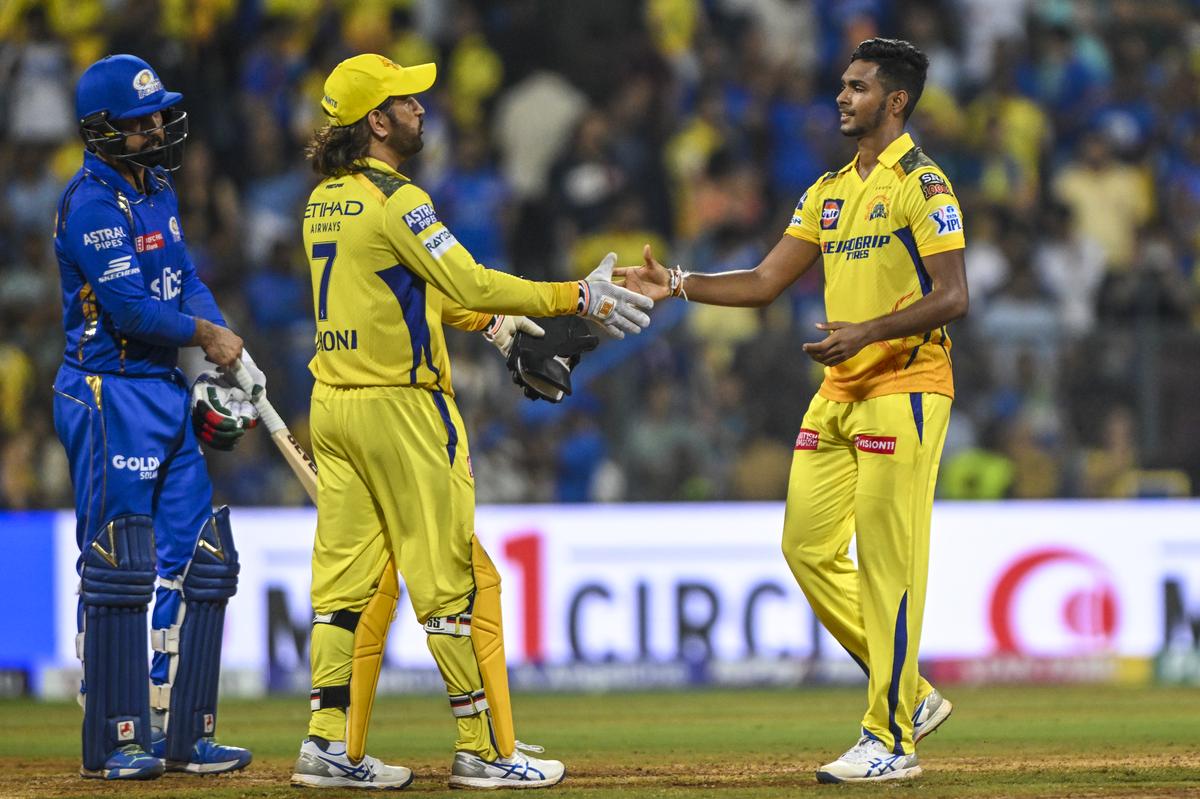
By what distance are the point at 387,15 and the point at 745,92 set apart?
3.43m

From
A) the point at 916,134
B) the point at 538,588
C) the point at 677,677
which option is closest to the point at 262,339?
the point at 538,588

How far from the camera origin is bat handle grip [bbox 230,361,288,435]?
7609 mm

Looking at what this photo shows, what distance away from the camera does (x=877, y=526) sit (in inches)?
281

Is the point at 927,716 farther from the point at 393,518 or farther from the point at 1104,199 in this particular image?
the point at 1104,199

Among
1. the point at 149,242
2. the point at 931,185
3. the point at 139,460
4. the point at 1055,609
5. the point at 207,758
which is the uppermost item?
the point at 931,185

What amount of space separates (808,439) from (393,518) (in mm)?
1740

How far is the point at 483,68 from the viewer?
1719cm

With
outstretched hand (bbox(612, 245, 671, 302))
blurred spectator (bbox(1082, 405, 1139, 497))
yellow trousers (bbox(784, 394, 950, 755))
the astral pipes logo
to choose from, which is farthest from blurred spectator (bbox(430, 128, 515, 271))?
yellow trousers (bbox(784, 394, 950, 755))

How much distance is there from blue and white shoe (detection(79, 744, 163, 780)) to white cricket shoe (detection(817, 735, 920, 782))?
2618 mm

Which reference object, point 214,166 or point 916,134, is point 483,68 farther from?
point 916,134

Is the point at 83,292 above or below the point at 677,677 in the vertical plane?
above

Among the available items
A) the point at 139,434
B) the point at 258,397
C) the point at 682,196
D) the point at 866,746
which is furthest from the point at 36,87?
the point at 866,746

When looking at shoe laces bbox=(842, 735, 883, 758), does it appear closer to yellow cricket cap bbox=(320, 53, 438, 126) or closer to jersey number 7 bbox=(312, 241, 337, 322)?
jersey number 7 bbox=(312, 241, 337, 322)

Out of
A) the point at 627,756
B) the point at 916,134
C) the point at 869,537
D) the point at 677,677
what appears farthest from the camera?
the point at 916,134
